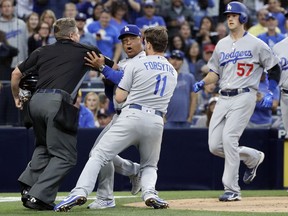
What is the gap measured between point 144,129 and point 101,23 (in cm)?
794

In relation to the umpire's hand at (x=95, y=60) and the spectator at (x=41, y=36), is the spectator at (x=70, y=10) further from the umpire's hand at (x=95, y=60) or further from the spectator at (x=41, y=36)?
the umpire's hand at (x=95, y=60)

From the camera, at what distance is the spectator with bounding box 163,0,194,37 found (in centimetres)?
1739

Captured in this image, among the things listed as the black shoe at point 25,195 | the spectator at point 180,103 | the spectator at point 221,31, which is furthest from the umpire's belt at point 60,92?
the spectator at point 221,31

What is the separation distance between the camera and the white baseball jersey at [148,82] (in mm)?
8555

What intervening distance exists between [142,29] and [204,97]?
1.92m

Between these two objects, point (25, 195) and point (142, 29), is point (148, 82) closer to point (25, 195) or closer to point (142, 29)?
point (25, 195)

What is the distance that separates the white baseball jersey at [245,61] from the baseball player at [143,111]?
179 centimetres

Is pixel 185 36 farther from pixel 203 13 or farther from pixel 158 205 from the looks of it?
pixel 158 205

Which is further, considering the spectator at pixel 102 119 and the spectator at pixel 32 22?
the spectator at pixel 32 22

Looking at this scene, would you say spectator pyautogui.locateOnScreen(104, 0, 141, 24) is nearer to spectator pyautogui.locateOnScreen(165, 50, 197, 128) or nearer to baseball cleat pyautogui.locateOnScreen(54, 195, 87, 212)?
spectator pyautogui.locateOnScreen(165, 50, 197, 128)

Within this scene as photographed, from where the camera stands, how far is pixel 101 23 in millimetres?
16234

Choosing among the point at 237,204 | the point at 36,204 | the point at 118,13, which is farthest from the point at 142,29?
the point at 36,204

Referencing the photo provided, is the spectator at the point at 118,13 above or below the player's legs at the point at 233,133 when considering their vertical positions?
above

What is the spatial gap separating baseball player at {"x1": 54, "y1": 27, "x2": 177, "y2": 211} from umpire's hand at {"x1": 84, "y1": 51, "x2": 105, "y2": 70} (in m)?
0.32
